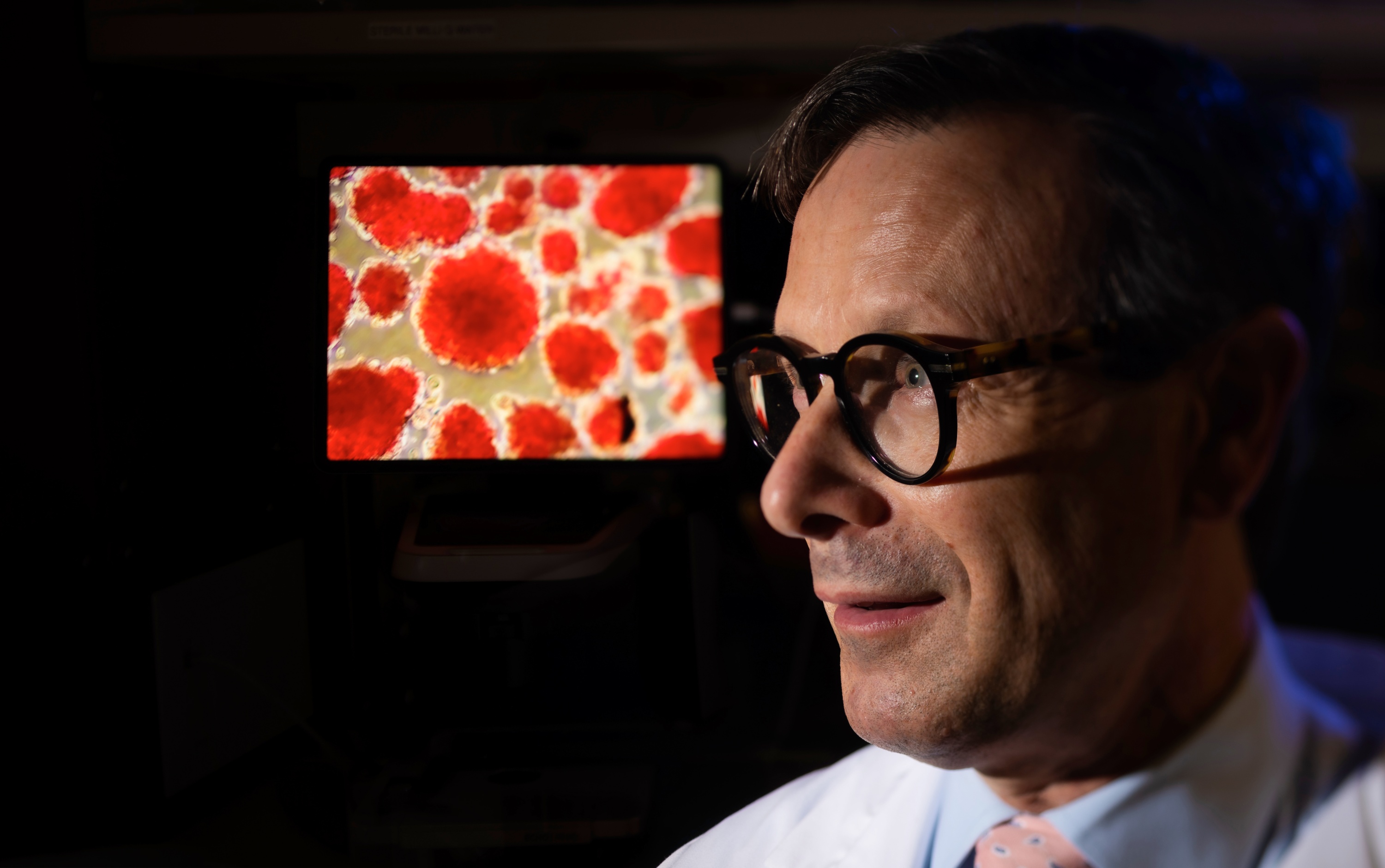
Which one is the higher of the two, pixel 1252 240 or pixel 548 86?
pixel 548 86

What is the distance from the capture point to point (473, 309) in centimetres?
85

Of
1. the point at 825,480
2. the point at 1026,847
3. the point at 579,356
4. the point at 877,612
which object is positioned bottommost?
the point at 1026,847

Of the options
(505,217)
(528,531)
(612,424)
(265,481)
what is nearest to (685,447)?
(612,424)

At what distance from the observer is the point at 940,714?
0.67 m

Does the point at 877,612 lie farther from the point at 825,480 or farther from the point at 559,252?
the point at 559,252

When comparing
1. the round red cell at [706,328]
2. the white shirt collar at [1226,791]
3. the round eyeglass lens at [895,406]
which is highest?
the round red cell at [706,328]

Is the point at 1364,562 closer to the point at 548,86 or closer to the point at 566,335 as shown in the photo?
the point at 566,335

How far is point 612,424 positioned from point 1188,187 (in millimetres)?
511

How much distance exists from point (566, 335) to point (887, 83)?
0.36m

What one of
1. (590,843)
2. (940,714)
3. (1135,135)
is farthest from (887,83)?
(590,843)

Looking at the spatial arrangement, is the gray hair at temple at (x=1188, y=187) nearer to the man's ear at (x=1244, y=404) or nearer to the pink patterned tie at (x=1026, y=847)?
the man's ear at (x=1244, y=404)

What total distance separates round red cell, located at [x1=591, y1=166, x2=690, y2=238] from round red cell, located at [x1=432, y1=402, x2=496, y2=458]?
0.23 meters

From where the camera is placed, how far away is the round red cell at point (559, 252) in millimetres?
838

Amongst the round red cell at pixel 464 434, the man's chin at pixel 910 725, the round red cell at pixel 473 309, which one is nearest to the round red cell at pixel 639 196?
the round red cell at pixel 473 309
